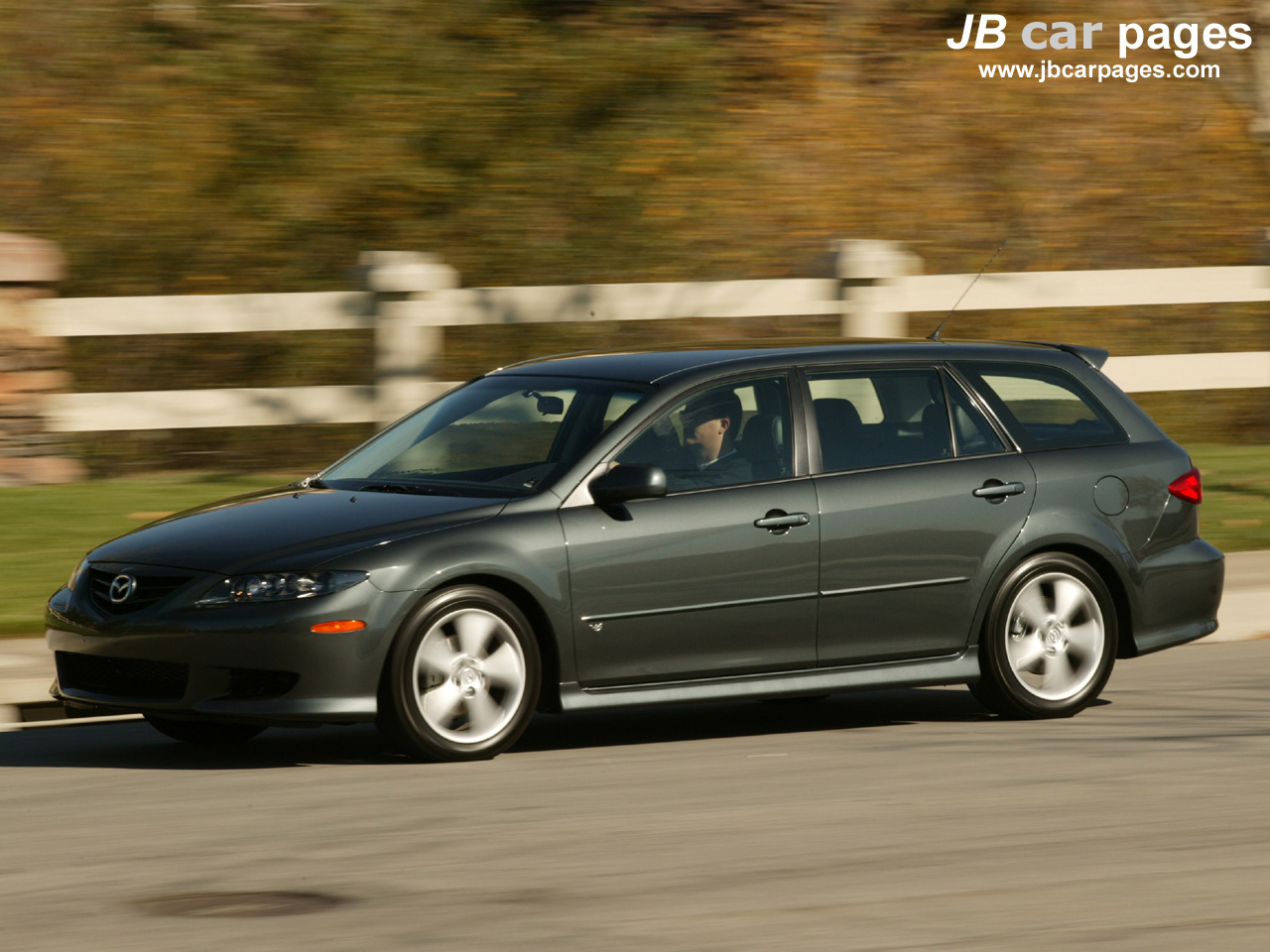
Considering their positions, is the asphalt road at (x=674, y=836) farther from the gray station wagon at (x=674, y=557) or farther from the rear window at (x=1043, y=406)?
the rear window at (x=1043, y=406)

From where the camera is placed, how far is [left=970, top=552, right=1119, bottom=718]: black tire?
8492 millimetres

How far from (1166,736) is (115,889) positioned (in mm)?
4269

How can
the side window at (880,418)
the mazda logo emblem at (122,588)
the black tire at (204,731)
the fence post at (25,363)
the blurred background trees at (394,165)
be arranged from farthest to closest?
the blurred background trees at (394,165) < the fence post at (25,363) < the side window at (880,418) < the black tire at (204,731) < the mazda logo emblem at (122,588)

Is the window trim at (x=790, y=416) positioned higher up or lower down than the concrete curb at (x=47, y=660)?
higher up

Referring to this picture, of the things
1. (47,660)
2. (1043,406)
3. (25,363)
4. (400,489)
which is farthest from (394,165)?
(400,489)

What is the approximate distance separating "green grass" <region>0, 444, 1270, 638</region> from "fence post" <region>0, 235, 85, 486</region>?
0.34 m

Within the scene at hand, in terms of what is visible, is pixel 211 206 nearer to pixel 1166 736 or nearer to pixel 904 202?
pixel 904 202

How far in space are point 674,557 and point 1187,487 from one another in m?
2.63

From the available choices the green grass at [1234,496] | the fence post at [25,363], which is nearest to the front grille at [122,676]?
the fence post at [25,363]

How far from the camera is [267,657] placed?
23.4 ft

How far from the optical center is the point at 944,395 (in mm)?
8641

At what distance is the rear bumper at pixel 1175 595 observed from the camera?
880 centimetres

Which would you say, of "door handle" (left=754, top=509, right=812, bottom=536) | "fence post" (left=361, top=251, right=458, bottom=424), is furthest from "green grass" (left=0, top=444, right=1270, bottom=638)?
"door handle" (left=754, top=509, right=812, bottom=536)

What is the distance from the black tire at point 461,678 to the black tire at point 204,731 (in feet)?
3.06
